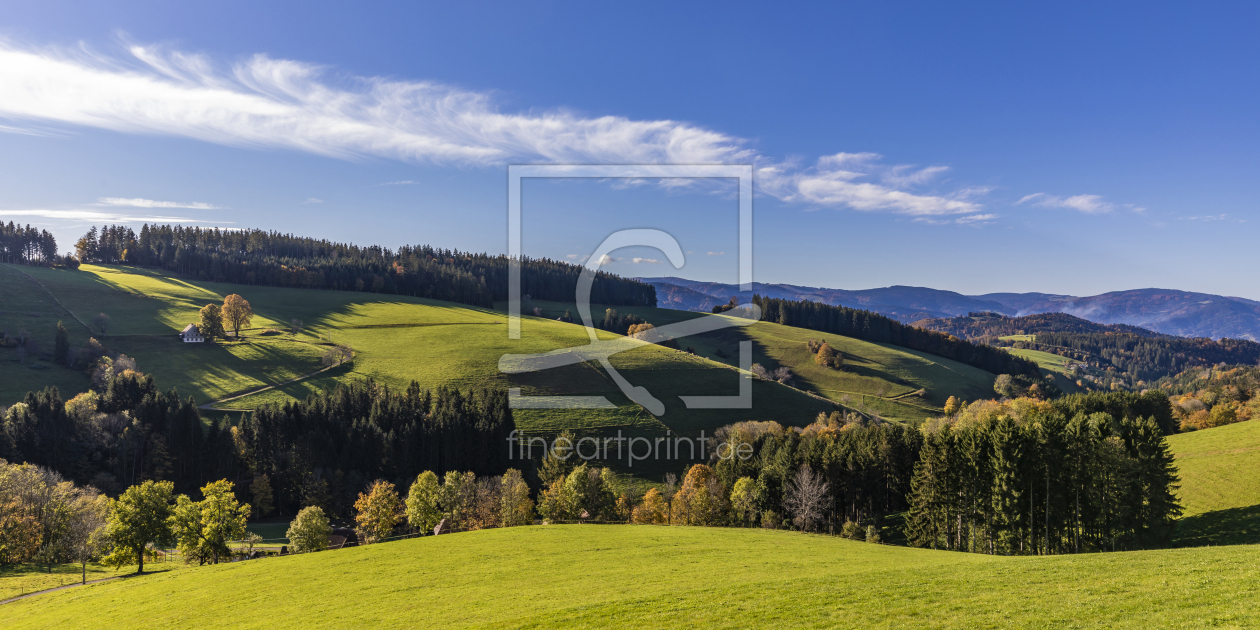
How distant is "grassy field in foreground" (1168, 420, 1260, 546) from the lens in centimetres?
4909

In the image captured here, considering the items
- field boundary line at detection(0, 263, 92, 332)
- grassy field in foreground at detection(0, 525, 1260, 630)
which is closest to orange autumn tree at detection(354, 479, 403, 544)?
grassy field in foreground at detection(0, 525, 1260, 630)

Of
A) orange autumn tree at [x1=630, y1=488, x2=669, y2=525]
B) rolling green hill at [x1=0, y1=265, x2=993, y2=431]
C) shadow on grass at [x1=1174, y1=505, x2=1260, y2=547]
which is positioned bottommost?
orange autumn tree at [x1=630, y1=488, x2=669, y2=525]

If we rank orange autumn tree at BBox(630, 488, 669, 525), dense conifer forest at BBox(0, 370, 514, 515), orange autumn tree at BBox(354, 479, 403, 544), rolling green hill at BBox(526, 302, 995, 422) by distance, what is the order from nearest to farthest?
orange autumn tree at BBox(354, 479, 403, 544), orange autumn tree at BBox(630, 488, 669, 525), dense conifer forest at BBox(0, 370, 514, 515), rolling green hill at BBox(526, 302, 995, 422)

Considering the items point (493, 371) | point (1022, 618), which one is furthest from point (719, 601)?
point (493, 371)

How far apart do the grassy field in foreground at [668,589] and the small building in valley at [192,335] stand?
101486 mm

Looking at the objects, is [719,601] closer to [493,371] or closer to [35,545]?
[35,545]

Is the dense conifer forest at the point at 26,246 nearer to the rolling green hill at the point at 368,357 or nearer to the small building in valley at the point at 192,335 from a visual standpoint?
the rolling green hill at the point at 368,357

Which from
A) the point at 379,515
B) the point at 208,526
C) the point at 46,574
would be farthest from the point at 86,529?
the point at 379,515

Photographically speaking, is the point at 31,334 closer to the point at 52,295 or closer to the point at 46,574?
the point at 52,295

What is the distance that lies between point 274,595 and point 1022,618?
128 ft

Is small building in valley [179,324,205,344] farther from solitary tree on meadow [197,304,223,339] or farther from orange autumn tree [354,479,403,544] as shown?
orange autumn tree [354,479,403,544]

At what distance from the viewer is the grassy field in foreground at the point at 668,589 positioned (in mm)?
19703

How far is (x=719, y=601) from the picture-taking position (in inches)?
955

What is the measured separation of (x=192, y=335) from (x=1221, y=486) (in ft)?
576
